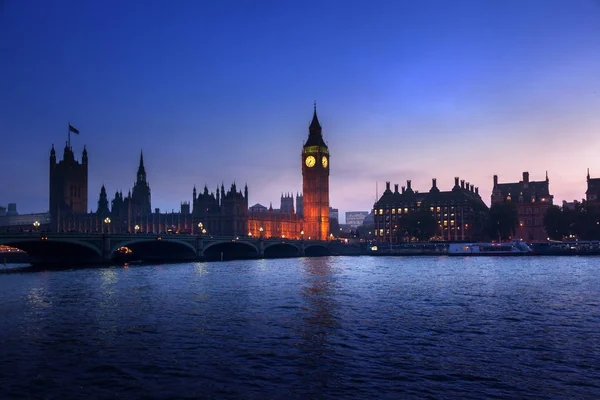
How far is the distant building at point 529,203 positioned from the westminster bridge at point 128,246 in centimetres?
7755

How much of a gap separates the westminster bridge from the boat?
39692 mm

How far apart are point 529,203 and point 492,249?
48801mm

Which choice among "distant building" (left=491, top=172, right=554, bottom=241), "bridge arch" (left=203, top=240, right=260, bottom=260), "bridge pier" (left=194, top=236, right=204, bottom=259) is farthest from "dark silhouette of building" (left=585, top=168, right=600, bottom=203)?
"bridge pier" (left=194, top=236, right=204, bottom=259)

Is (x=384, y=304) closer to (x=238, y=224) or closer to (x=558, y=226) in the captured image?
(x=558, y=226)

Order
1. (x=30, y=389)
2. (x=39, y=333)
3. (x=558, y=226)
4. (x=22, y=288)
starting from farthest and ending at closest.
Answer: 1. (x=558, y=226)
2. (x=22, y=288)
3. (x=39, y=333)
4. (x=30, y=389)

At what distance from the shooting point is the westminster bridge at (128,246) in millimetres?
76312

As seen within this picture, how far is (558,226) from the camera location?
467 feet

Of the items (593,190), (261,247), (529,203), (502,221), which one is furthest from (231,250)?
(593,190)

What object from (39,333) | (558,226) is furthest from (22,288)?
(558,226)

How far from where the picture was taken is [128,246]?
10312 centimetres

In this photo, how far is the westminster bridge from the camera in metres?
76.3

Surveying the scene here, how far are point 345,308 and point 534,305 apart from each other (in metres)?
13.4

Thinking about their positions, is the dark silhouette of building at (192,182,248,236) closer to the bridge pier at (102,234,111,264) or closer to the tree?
the tree

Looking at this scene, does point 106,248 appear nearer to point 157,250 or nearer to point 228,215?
point 157,250
